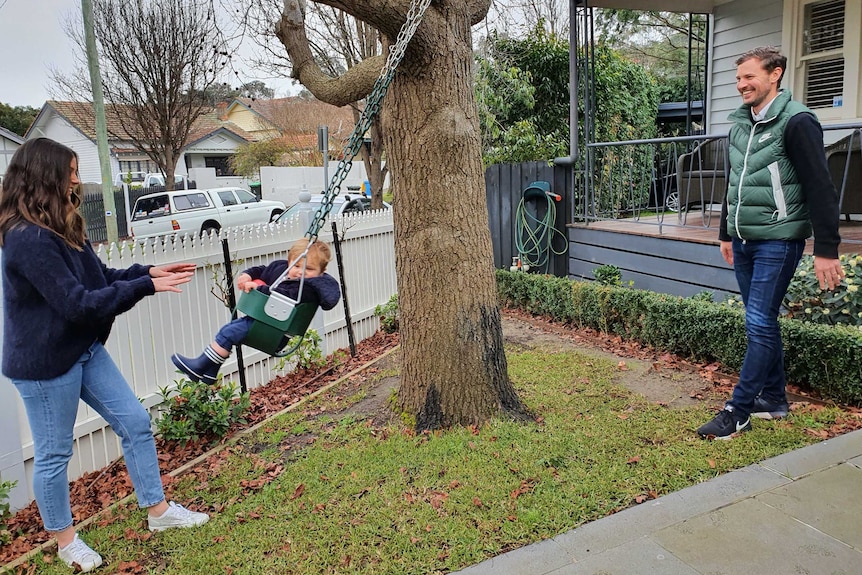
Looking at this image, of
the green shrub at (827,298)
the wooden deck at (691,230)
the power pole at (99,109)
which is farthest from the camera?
the power pole at (99,109)

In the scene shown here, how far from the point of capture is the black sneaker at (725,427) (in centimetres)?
373

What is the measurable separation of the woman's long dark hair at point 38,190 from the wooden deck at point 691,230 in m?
5.41

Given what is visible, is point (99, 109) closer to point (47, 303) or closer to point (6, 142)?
point (47, 303)

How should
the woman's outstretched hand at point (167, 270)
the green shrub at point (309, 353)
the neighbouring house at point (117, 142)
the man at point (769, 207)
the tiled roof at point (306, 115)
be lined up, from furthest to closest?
the tiled roof at point (306, 115), the neighbouring house at point (117, 142), the green shrub at point (309, 353), the man at point (769, 207), the woman's outstretched hand at point (167, 270)

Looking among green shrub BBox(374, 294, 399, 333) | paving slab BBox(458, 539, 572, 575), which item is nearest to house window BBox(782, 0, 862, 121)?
green shrub BBox(374, 294, 399, 333)

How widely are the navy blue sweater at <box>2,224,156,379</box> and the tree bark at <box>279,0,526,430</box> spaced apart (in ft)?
5.63

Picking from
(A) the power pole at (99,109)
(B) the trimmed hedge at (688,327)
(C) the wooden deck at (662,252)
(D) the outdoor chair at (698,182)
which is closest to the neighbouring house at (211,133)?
(A) the power pole at (99,109)

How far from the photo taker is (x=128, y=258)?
446 cm

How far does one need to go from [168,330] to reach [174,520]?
1.93 meters

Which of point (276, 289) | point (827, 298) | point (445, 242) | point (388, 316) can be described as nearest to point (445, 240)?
point (445, 242)

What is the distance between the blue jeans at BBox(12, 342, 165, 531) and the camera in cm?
288

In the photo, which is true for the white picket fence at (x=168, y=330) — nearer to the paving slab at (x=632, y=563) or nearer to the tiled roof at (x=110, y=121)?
the paving slab at (x=632, y=563)

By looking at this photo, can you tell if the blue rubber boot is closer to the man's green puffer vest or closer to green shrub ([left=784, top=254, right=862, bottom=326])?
the man's green puffer vest

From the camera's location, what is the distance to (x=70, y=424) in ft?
9.75
